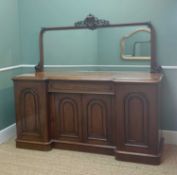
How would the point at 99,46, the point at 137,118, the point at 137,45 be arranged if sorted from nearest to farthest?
the point at 137,118
the point at 137,45
the point at 99,46

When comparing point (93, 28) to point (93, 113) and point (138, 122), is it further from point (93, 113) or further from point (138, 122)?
point (138, 122)

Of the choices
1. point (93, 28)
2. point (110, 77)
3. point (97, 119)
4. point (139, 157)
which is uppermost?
point (93, 28)

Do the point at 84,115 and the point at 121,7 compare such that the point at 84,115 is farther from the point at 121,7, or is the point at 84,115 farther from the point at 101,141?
the point at 121,7

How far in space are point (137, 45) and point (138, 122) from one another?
91 cm

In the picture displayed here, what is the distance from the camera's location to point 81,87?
2.91 m

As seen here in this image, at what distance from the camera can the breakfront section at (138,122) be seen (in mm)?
2656

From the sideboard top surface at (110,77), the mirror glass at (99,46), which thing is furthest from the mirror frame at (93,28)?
the sideboard top surface at (110,77)

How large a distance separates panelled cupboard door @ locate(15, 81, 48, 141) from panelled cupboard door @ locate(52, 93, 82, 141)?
0.40ft

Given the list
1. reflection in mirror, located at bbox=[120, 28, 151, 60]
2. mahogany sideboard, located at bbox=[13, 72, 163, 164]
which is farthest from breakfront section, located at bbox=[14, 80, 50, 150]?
reflection in mirror, located at bbox=[120, 28, 151, 60]

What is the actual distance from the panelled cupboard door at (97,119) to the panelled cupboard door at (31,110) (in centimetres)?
46

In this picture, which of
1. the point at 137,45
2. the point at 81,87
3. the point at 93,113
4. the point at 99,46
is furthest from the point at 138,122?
the point at 99,46

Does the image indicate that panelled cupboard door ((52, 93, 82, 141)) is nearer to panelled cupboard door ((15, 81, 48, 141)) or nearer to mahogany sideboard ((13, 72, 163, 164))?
mahogany sideboard ((13, 72, 163, 164))

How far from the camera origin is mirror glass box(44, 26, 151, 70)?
3.14 m

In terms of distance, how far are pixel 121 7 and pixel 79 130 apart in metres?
1.46
